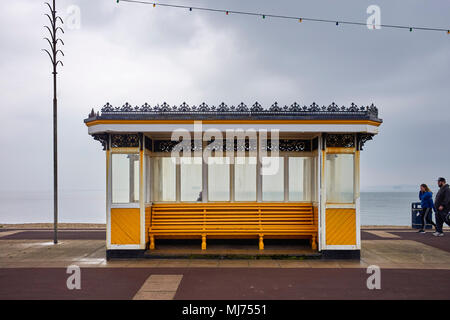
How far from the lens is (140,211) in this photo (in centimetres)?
953

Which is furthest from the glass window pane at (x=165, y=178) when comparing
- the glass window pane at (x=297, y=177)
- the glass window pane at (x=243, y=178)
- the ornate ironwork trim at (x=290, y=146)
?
the glass window pane at (x=297, y=177)

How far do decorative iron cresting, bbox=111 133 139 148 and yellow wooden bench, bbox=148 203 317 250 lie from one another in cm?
200

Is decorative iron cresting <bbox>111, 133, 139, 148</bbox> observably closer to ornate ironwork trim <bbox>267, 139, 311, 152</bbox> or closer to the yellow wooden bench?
the yellow wooden bench

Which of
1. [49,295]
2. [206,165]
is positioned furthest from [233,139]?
[49,295]

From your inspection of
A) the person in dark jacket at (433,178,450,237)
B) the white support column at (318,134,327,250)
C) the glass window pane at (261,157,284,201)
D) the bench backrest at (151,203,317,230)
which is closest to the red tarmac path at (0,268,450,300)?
the white support column at (318,134,327,250)

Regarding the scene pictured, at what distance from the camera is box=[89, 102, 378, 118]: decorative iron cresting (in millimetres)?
9336

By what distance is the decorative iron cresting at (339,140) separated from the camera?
9531 mm

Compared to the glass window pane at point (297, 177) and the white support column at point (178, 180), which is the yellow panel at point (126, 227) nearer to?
the white support column at point (178, 180)

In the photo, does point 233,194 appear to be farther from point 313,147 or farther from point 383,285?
point 383,285

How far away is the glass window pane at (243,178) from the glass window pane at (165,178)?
6.11 feet

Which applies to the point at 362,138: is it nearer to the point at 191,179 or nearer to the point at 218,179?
the point at 218,179

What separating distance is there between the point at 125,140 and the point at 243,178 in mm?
3576

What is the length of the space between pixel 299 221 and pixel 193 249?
121 inches
